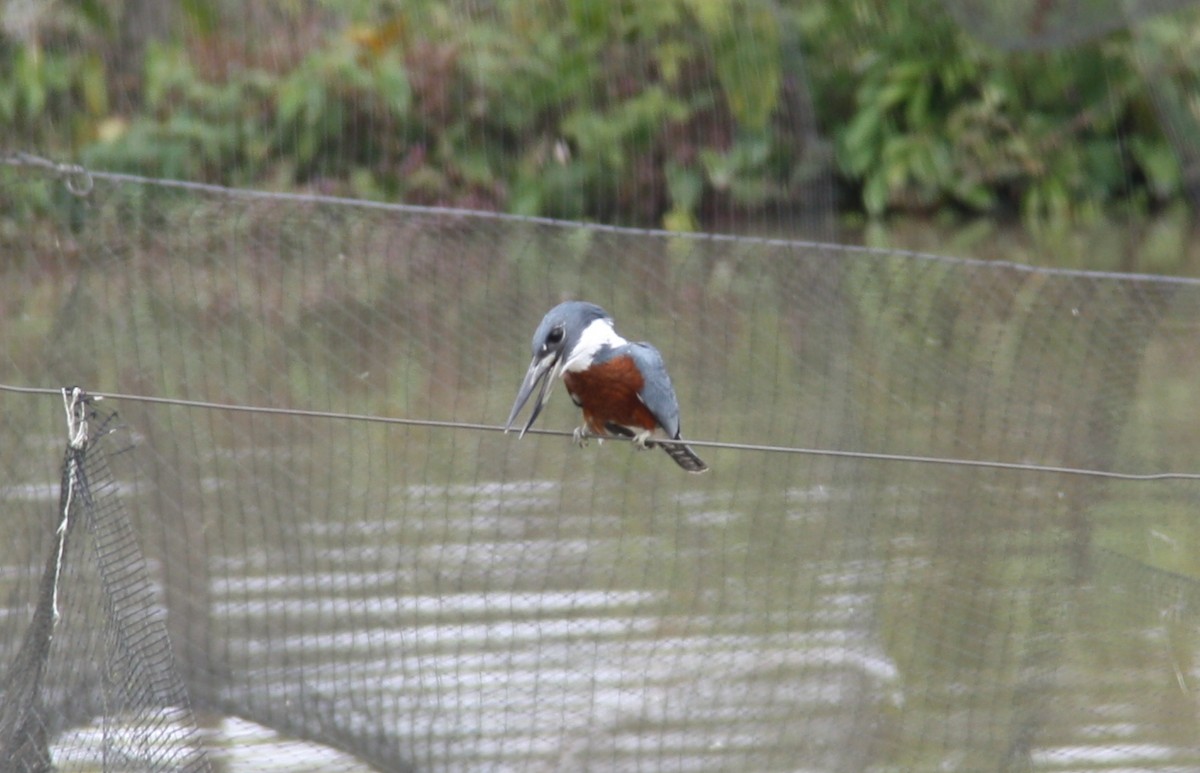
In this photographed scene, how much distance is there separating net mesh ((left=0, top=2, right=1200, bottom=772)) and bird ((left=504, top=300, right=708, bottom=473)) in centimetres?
31

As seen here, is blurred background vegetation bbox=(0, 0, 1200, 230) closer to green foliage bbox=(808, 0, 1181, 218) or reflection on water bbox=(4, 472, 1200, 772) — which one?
green foliage bbox=(808, 0, 1181, 218)

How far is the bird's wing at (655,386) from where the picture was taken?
10.6 ft

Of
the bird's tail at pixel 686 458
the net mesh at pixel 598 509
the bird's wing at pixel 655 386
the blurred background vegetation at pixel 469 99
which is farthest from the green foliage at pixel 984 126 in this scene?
the bird's wing at pixel 655 386

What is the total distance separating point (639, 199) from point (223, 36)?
74.3 inches

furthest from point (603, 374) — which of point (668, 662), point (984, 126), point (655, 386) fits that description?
point (984, 126)

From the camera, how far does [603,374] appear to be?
3250 mm

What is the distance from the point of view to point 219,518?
11.6ft

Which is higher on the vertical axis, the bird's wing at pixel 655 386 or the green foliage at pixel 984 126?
the green foliage at pixel 984 126

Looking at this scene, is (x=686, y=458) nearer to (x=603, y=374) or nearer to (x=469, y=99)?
(x=603, y=374)

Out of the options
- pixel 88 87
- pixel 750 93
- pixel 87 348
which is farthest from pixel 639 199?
pixel 87 348

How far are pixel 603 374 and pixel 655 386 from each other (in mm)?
111

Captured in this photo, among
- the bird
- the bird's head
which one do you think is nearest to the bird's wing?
the bird

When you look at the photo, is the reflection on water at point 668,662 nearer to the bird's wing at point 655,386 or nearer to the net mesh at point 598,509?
the net mesh at point 598,509

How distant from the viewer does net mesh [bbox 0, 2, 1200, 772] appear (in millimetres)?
3234
